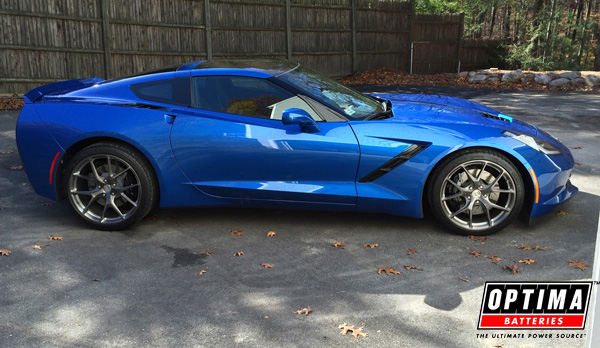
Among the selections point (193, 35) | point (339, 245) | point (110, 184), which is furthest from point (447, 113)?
point (193, 35)

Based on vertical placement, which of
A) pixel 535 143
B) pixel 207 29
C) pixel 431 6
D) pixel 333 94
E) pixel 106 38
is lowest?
pixel 535 143

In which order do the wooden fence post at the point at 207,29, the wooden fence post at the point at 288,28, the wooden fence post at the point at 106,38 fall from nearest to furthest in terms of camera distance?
the wooden fence post at the point at 106,38 < the wooden fence post at the point at 207,29 < the wooden fence post at the point at 288,28

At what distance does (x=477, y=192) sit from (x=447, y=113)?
769mm

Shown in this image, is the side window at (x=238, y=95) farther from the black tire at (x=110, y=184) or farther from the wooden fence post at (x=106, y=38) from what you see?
the wooden fence post at (x=106, y=38)

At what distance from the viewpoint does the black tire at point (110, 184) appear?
4.94 metres

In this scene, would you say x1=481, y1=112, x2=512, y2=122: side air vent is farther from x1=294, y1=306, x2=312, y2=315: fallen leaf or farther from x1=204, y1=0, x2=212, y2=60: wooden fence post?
x1=204, y1=0, x2=212, y2=60: wooden fence post

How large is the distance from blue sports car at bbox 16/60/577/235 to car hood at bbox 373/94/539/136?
3 cm

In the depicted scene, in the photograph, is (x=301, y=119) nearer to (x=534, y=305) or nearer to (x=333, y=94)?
(x=333, y=94)

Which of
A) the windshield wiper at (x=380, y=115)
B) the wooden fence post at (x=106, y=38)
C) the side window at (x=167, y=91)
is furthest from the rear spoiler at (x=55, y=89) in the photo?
the wooden fence post at (x=106, y=38)

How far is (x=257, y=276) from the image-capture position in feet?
13.5

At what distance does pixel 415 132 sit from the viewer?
470 cm

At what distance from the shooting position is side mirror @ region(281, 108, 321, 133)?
15.3 feet

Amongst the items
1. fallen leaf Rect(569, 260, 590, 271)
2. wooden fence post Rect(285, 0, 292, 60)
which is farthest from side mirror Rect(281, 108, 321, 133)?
wooden fence post Rect(285, 0, 292, 60)

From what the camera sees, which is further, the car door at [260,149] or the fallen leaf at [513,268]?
the car door at [260,149]
